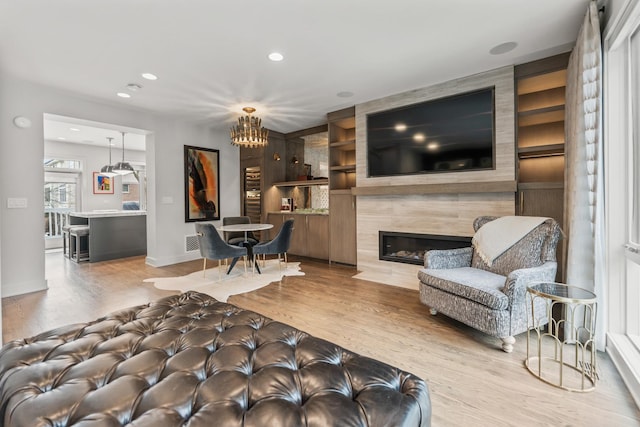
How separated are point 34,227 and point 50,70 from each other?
1.99m

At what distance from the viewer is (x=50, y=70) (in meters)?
3.31

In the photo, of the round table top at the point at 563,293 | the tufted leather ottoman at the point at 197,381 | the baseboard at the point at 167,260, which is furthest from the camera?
the baseboard at the point at 167,260

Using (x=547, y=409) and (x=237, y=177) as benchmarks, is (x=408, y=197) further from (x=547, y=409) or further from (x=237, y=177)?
(x=237, y=177)

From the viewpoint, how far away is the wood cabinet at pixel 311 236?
17.8 feet

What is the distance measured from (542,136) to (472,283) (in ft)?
7.97

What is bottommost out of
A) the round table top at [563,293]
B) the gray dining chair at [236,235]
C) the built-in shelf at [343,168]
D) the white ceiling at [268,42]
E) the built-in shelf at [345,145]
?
the round table top at [563,293]

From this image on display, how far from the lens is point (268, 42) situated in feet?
9.11

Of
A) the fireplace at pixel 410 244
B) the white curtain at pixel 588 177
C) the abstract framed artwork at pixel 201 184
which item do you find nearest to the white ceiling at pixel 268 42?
the white curtain at pixel 588 177

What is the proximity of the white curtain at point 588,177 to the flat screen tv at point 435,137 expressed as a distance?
116cm

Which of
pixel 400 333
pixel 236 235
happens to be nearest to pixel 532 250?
pixel 400 333

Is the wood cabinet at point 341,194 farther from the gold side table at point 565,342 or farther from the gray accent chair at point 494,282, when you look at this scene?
the gold side table at point 565,342

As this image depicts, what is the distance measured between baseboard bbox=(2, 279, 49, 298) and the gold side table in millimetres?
5320

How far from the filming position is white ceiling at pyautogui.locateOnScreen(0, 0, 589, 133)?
231cm

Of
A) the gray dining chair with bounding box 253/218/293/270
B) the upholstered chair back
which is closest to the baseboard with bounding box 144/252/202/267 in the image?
the gray dining chair with bounding box 253/218/293/270
